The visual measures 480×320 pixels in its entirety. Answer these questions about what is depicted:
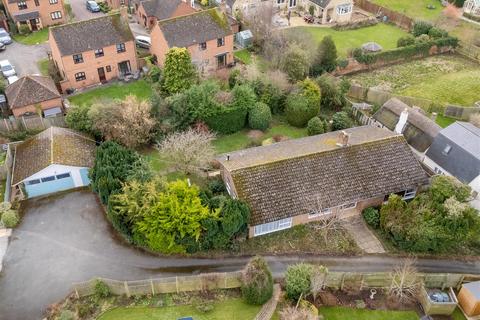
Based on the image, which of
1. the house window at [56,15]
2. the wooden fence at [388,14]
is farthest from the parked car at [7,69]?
the wooden fence at [388,14]

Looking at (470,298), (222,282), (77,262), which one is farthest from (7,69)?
(470,298)

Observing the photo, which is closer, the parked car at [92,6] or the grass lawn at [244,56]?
the grass lawn at [244,56]

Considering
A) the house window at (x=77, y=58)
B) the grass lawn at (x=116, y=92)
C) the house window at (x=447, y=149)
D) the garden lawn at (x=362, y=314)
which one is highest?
the house window at (x=77, y=58)

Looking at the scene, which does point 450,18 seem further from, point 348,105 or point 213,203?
point 213,203

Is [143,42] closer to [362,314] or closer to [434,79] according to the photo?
[434,79]

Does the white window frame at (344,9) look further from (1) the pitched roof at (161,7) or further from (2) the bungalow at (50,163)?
(2) the bungalow at (50,163)

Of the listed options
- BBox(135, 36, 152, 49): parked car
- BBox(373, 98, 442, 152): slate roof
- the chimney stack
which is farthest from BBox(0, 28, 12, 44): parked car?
BBox(373, 98, 442, 152): slate roof

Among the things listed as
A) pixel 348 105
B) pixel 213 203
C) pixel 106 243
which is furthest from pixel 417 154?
pixel 106 243

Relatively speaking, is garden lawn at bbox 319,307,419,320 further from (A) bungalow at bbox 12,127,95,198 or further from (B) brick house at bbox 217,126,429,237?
(A) bungalow at bbox 12,127,95,198

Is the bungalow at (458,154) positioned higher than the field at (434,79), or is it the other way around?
the bungalow at (458,154)
